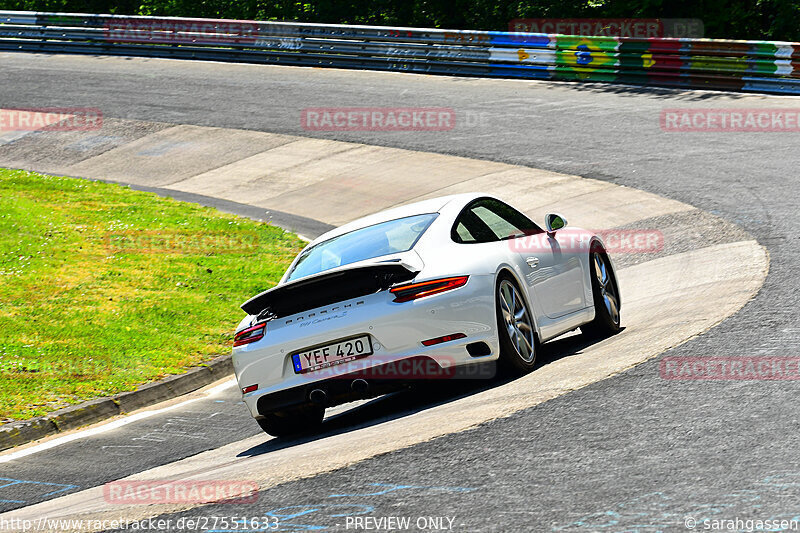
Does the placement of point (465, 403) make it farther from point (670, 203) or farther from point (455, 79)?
point (455, 79)

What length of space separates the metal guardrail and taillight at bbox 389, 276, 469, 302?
52.0 ft

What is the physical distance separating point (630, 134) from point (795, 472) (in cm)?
1469

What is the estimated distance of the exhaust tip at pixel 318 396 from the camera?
23.8ft

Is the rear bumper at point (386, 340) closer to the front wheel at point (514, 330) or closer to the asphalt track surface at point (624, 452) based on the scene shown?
the front wheel at point (514, 330)

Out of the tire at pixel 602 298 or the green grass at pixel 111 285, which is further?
the green grass at pixel 111 285

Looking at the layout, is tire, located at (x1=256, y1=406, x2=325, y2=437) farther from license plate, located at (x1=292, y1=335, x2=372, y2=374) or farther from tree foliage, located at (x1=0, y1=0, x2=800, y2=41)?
tree foliage, located at (x1=0, y1=0, x2=800, y2=41)

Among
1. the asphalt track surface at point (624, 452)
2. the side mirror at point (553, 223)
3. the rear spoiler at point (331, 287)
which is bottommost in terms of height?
the asphalt track surface at point (624, 452)

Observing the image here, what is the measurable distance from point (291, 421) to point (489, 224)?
214 cm

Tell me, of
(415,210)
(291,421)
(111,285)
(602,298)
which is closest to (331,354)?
(291,421)

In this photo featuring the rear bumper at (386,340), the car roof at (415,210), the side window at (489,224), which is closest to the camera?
the rear bumper at (386,340)

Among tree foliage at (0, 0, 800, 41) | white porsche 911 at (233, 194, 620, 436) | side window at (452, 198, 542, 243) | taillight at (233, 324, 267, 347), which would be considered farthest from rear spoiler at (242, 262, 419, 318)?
tree foliage at (0, 0, 800, 41)

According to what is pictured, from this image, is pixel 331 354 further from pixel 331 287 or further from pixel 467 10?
pixel 467 10

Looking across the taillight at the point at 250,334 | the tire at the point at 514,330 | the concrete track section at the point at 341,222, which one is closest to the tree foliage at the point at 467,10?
the concrete track section at the point at 341,222

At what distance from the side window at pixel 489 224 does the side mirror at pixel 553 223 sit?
0.41 ft
